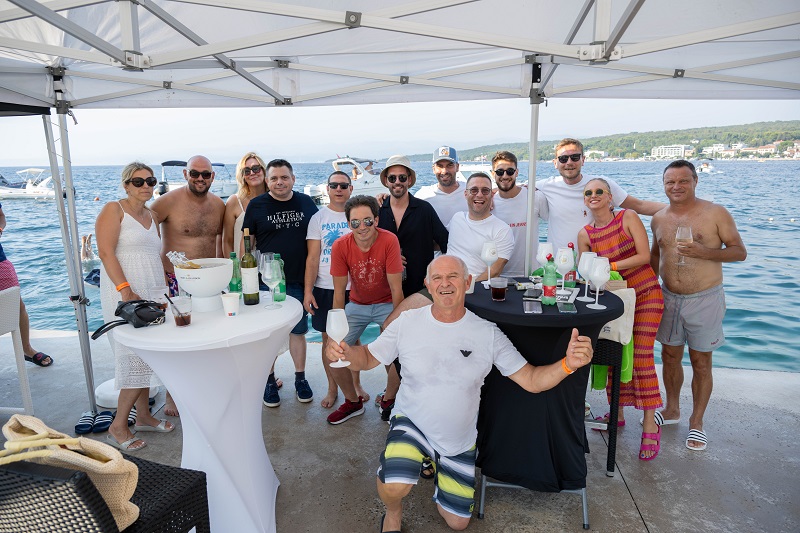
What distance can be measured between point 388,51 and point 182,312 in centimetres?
221

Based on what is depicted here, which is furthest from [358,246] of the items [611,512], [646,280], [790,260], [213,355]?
[790,260]

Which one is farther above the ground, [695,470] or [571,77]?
[571,77]

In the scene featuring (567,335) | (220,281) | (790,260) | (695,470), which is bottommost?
(790,260)

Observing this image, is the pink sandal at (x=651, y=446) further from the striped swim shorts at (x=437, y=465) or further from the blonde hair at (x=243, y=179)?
the blonde hair at (x=243, y=179)

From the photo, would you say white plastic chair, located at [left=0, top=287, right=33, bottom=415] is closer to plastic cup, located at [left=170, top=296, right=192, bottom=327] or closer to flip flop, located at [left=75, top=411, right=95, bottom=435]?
flip flop, located at [left=75, top=411, right=95, bottom=435]

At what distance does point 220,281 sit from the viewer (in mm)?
2389

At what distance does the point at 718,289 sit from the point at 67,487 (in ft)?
11.3

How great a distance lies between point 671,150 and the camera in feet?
171

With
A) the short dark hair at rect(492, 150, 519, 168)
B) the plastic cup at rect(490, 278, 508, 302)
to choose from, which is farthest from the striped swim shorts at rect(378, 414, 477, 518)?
the short dark hair at rect(492, 150, 519, 168)

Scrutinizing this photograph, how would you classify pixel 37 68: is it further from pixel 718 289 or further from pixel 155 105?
pixel 718 289

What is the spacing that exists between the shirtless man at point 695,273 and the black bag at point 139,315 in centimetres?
294

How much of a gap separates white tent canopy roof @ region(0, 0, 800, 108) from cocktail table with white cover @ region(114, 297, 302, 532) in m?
1.36

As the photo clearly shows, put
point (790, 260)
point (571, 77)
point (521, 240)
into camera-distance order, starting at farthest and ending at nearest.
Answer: point (790, 260) → point (521, 240) → point (571, 77)

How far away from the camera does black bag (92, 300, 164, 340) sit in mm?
2143
